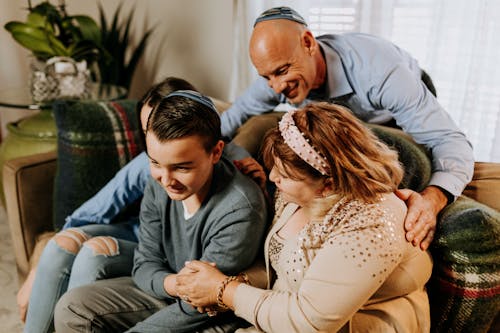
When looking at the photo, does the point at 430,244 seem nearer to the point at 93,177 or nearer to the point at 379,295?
the point at 379,295

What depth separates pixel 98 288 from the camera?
1257 mm

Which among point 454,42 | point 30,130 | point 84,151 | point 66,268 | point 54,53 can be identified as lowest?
point 66,268

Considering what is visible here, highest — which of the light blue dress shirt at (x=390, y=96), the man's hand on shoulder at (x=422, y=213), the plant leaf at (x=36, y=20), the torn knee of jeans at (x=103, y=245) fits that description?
the plant leaf at (x=36, y=20)

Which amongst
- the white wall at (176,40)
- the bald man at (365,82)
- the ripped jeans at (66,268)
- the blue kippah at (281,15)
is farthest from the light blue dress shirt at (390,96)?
the white wall at (176,40)

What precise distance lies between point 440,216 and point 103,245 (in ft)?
3.05

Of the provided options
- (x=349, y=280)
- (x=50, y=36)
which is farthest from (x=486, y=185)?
(x=50, y=36)

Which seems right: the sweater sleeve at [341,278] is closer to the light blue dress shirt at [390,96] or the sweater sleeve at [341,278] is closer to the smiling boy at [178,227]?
the smiling boy at [178,227]

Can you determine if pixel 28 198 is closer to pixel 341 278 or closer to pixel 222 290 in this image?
pixel 222 290

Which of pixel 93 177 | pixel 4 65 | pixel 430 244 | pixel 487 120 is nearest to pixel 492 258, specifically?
pixel 430 244

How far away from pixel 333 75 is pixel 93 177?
91 centimetres

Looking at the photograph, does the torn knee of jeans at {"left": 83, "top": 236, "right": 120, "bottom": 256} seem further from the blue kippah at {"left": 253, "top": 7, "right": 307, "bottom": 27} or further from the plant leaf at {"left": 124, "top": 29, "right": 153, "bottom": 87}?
the plant leaf at {"left": 124, "top": 29, "right": 153, "bottom": 87}

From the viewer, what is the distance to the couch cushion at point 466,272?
1.00m

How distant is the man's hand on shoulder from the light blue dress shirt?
52 mm

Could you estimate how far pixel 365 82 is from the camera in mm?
1486
